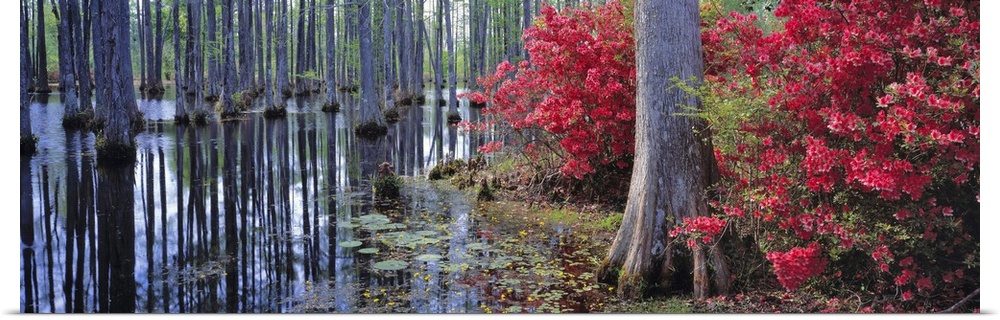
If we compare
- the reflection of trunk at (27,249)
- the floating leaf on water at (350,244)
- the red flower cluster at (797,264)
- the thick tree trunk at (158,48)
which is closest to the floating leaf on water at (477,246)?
the floating leaf on water at (350,244)

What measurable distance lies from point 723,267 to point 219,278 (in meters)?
3.23

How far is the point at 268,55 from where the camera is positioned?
20.6 meters

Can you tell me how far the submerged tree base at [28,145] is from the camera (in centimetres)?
1071

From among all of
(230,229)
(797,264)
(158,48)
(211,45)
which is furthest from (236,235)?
(158,48)

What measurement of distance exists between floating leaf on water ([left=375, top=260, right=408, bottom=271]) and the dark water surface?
0.9 inches

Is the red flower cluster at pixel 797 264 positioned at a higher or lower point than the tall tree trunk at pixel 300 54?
lower

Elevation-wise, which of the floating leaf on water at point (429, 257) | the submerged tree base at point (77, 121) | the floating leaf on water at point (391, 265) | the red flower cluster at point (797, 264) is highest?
the submerged tree base at point (77, 121)

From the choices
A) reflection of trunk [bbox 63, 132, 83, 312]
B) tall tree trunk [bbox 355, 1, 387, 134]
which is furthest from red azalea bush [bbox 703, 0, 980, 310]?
tall tree trunk [bbox 355, 1, 387, 134]

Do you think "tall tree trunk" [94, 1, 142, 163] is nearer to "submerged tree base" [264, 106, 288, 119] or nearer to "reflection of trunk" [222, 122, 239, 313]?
"reflection of trunk" [222, 122, 239, 313]

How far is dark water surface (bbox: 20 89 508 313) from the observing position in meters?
4.57

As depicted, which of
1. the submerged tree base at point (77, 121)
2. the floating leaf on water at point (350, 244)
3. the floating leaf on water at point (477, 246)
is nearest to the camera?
the floating leaf on water at point (477, 246)

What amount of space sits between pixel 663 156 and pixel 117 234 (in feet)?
15.1

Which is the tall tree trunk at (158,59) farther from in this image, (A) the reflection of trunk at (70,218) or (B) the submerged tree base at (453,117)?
(A) the reflection of trunk at (70,218)

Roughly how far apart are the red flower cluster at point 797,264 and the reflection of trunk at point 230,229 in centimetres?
305
